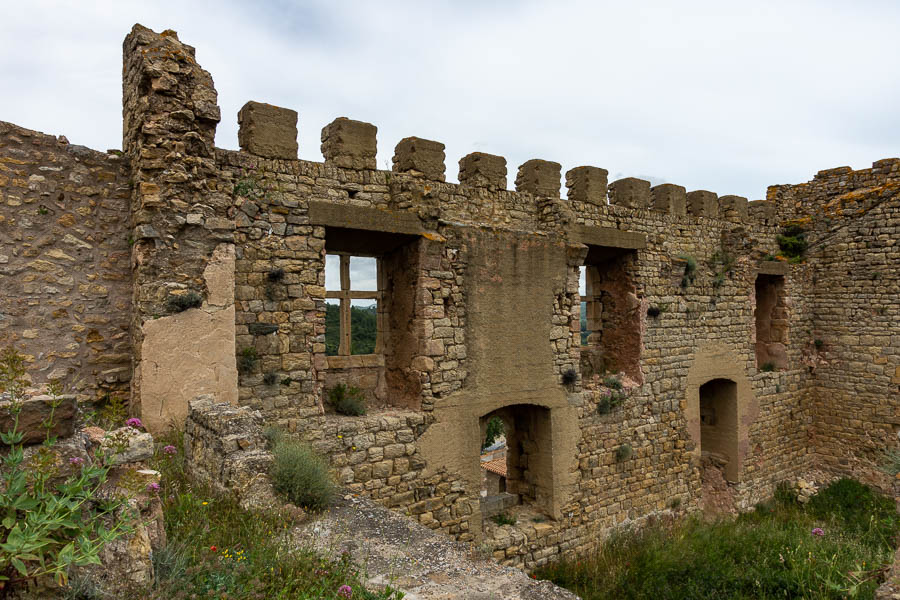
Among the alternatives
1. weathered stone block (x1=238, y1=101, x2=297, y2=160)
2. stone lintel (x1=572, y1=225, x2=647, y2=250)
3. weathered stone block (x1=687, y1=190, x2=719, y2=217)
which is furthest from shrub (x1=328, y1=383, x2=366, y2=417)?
weathered stone block (x1=687, y1=190, x2=719, y2=217)

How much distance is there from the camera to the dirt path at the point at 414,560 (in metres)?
3.42

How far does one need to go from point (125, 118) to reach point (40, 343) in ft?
8.03

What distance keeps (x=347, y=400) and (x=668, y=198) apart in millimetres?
6479

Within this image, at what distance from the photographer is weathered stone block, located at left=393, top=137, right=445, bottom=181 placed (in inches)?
281

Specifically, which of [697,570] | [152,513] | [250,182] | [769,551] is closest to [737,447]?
[769,551]

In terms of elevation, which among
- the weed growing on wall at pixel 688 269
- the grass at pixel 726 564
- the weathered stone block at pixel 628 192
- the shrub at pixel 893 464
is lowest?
the grass at pixel 726 564

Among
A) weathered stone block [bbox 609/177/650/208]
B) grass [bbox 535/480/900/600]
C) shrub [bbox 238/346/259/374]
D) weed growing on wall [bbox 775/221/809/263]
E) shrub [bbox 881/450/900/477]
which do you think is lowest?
grass [bbox 535/480/900/600]

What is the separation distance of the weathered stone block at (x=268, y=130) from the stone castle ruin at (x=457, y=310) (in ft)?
0.08

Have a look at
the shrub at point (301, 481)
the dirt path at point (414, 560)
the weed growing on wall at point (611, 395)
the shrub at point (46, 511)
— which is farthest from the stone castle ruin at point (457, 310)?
the shrub at point (46, 511)

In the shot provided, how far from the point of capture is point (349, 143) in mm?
6707

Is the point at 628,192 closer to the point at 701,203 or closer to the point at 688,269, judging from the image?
the point at 688,269

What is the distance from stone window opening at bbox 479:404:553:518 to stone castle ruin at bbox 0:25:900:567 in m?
0.04

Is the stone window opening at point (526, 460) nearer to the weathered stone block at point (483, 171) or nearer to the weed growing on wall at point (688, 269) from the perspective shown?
the weathered stone block at point (483, 171)

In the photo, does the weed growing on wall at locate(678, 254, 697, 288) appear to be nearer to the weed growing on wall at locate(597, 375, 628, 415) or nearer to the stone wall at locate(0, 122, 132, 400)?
the weed growing on wall at locate(597, 375, 628, 415)
